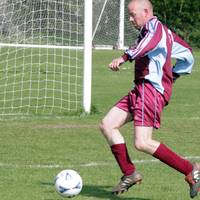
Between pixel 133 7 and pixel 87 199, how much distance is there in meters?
1.81

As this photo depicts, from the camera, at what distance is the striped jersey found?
22.7 ft

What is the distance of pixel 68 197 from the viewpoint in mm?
6906

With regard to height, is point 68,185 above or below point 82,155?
above

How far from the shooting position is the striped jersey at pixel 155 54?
22.7ft

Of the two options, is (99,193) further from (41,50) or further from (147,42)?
(41,50)

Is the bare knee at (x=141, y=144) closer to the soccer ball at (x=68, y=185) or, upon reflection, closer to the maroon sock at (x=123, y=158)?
the maroon sock at (x=123, y=158)

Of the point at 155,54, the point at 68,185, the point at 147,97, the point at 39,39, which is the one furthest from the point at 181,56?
the point at 39,39

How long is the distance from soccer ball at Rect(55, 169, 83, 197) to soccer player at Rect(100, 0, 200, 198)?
1.70ft

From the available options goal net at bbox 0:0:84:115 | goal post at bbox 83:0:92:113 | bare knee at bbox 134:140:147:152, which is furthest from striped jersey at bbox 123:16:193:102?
goal net at bbox 0:0:84:115

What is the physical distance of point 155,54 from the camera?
23.4ft

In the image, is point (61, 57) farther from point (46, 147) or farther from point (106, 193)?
point (106, 193)

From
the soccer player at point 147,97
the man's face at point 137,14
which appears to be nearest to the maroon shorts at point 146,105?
the soccer player at point 147,97

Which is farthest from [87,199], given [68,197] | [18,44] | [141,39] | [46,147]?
[18,44]

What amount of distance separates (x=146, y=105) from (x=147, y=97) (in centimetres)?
8
